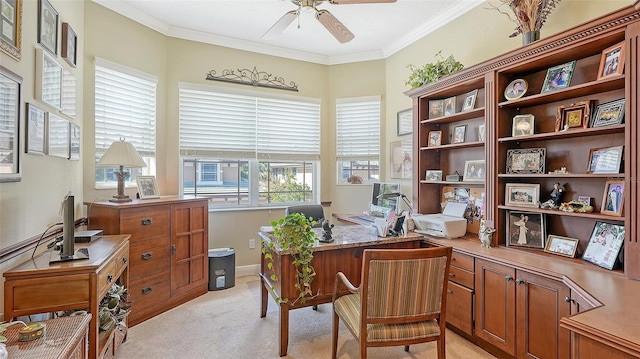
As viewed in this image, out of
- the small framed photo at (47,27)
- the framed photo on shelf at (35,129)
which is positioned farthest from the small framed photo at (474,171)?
the small framed photo at (47,27)

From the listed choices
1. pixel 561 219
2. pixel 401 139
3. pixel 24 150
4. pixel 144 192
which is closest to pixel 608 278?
pixel 561 219

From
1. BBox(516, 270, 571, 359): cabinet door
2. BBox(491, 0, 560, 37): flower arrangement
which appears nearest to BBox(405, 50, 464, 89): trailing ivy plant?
BBox(491, 0, 560, 37): flower arrangement

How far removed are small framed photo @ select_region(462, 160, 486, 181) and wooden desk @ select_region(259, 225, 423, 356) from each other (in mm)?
849

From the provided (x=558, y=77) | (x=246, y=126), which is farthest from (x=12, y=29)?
(x=558, y=77)

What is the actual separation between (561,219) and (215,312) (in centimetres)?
305

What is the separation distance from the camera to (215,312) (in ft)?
9.68

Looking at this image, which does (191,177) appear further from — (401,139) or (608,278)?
(608,278)

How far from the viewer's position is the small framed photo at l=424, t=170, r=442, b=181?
3.14 meters

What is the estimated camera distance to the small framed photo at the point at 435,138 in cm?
314

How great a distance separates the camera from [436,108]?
10.4 feet

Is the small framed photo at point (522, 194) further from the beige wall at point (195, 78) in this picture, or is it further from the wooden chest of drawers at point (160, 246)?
the wooden chest of drawers at point (160, 246)

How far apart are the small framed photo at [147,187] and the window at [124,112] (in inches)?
7.9

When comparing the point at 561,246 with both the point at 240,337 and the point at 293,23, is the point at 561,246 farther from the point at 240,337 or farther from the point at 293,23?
the point at 293,23

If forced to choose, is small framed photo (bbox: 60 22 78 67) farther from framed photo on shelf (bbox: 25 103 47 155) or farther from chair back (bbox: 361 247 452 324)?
chair back (bbox: 361 247 452 324)
